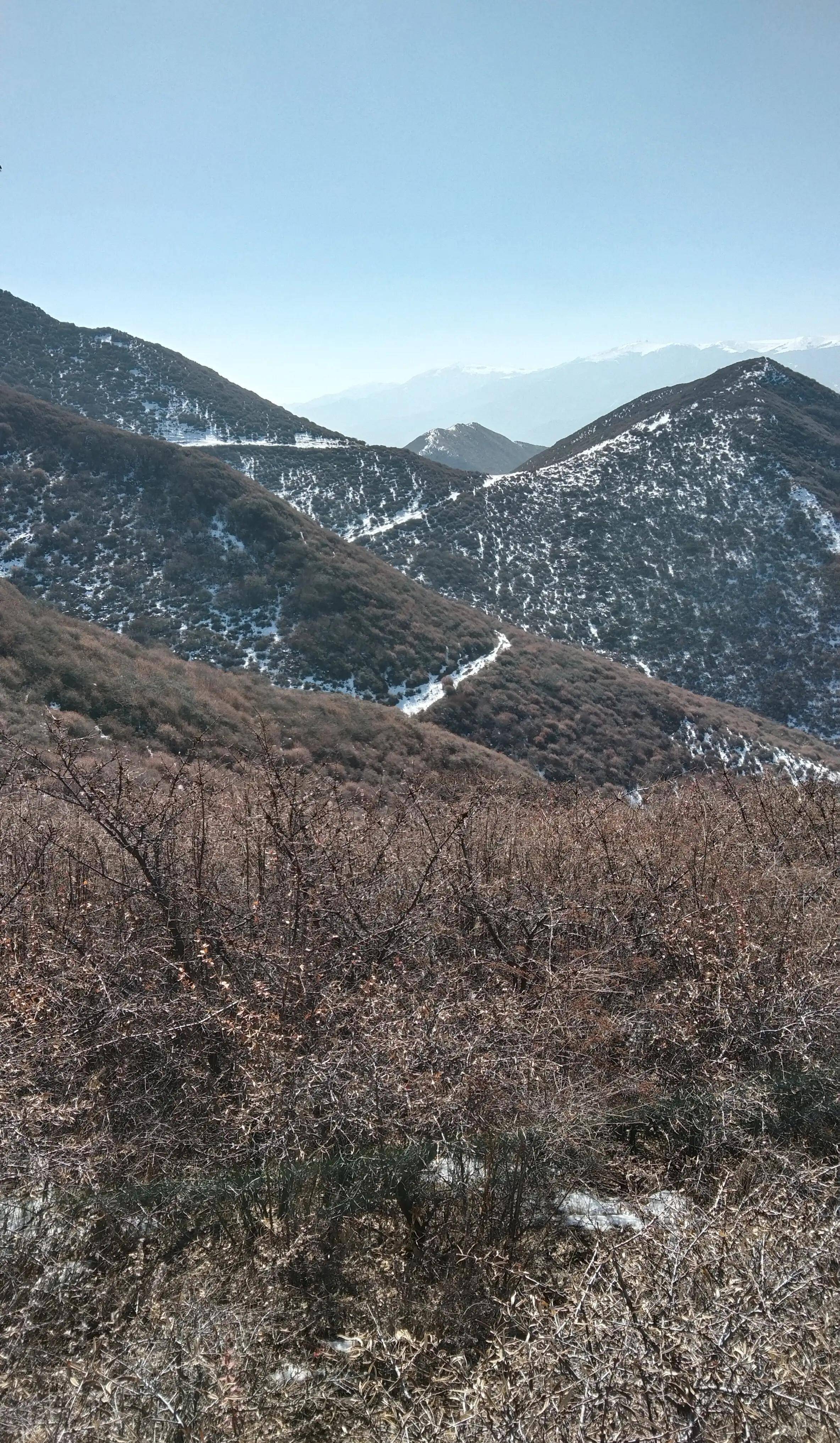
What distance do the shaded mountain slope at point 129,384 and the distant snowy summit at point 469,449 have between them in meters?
57.2

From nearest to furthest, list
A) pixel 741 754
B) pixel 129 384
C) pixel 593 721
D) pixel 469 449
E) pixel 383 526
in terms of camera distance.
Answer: pixel 593 721 → pixel 741 754 → pixel 383 526 → pixel 129 384 → pixel 469 449

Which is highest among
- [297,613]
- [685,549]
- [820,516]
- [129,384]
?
[129,384]

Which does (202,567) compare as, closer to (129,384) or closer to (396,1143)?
(396,1143)

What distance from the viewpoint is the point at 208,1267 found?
295 cm

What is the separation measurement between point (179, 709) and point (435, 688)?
489 inches

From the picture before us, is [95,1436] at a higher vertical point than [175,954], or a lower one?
lower

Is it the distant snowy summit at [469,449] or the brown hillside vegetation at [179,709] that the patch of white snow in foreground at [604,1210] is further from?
the distant snowy summit at [469,449]

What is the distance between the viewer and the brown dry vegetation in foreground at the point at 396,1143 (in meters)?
2.21

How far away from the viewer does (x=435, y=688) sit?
95.2 feet

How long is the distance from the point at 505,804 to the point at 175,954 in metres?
5.24

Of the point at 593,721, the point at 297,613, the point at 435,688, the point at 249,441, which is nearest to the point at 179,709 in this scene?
the point at 435,688

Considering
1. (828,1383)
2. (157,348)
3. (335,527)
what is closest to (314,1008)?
(828,1383)

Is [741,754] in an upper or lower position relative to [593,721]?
lower

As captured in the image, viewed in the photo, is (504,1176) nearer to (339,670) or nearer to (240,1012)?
(240,1012)
